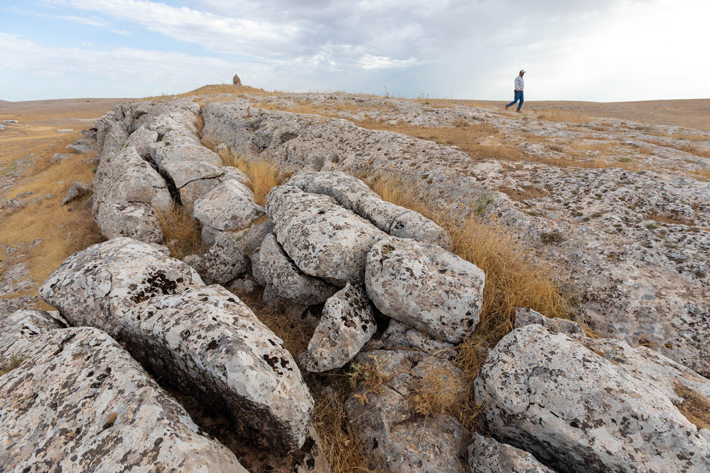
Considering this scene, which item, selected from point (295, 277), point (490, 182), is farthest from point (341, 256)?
point (490, 182)

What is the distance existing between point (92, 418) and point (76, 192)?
41.2 feet

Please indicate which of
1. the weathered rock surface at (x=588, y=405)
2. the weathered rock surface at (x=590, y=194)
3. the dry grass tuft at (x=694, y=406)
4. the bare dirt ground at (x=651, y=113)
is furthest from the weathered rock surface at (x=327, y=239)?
the bare dirt ground at (x=651, y=113)

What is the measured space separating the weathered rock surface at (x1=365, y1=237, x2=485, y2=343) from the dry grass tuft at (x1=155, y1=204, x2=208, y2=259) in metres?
4.48

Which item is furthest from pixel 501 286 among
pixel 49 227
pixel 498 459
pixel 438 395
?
pixel 49 227

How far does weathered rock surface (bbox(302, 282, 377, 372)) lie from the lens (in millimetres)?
3253

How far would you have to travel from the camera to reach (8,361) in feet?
9.82

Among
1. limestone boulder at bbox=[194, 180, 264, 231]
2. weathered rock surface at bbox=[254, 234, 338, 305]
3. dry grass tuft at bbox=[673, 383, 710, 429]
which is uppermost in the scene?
limestone boulder at bbox=[194, 180, 264, 231]

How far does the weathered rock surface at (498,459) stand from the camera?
2293 millimetres

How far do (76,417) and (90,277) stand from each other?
7.03ft

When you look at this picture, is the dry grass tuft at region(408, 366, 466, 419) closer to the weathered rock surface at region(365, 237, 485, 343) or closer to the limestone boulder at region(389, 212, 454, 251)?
the weathered rock surface at region(365, 237, 485, 343)

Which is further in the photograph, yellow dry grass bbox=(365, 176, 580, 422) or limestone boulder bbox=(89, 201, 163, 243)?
limestone boulder bbox=(89, 201, 163, 243)

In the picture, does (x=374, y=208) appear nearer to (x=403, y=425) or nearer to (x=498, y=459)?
(x=403, y=425)

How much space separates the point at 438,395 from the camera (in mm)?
2939

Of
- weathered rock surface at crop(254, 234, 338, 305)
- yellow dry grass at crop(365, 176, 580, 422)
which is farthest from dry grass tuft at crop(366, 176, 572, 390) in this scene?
weathered rock surface at crop(254, 234, 338, 305)
